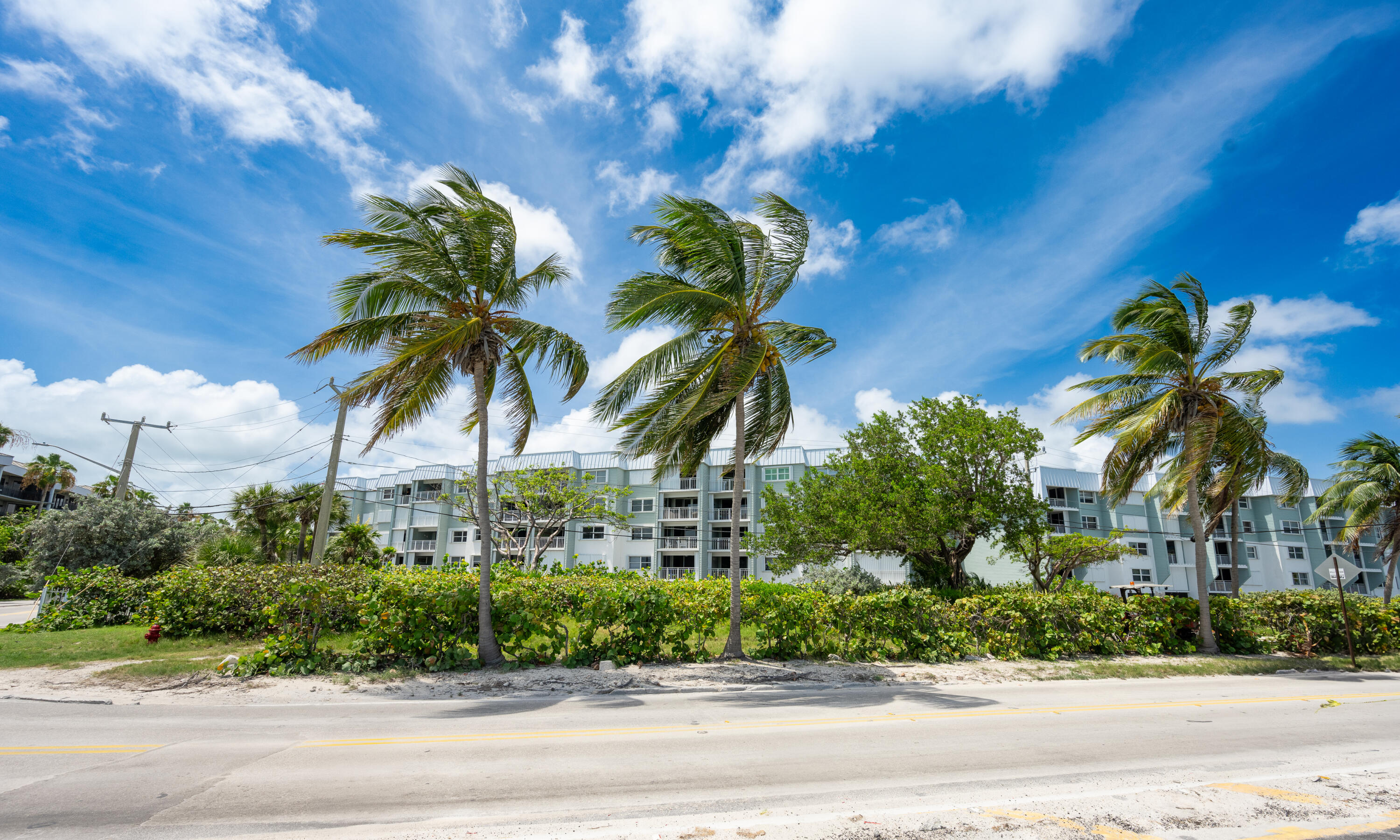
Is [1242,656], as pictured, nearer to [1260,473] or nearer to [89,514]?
[1260,473]

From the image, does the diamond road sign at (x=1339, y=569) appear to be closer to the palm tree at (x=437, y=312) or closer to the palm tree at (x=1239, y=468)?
the palm tree at (x=1239, y=468)

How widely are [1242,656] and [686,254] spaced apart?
648 inches

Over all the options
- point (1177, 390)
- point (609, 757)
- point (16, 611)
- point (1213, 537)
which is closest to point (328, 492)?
point (16, 611)

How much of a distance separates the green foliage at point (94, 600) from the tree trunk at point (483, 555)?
891 cm

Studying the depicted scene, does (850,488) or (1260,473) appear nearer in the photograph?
(1260,473)

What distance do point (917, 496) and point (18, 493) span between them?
267 feet

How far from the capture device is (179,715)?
8.41 m

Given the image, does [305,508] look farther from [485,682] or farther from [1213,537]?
[1213,537]

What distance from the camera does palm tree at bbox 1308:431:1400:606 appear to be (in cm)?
2705

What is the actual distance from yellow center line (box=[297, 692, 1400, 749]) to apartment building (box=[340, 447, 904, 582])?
115ft

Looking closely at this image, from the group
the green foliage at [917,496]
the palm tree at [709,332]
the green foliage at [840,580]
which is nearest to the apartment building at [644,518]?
the green foliage at [840,580]

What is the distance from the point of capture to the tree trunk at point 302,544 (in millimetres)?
34188

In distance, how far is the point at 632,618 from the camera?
12281mm

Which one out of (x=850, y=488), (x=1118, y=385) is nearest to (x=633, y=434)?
(x=850, y=488)
